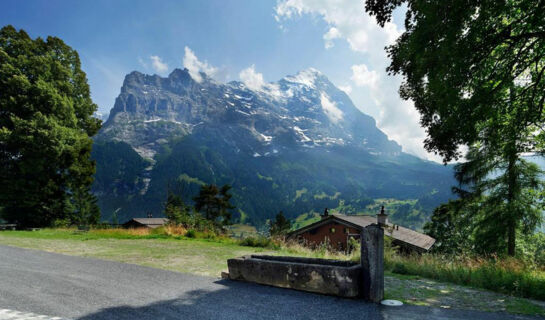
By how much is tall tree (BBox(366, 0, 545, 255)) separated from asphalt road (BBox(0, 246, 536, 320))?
5.26 m

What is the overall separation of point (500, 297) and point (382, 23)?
8.40 m

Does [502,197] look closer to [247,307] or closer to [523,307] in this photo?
[523,307]

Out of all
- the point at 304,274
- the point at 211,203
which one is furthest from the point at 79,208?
the point at 211,203

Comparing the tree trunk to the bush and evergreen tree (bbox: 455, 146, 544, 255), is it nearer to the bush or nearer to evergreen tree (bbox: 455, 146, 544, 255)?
evergreen tree (bbox: 455, 146, 544, 255)

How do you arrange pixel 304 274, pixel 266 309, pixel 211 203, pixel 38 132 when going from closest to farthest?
pixel 266 309 → pixel 304 274 → pixel 38 132 → pixel 211 203

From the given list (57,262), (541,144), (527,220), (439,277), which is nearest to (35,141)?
(57,262)

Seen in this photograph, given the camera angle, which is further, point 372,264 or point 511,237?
point 511,237

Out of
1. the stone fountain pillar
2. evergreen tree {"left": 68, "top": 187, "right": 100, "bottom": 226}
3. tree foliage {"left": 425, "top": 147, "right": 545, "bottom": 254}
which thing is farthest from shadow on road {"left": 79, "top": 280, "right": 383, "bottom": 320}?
evergreen tree {"left": 68, "top": 187, "right": 100, "bottom": 226}

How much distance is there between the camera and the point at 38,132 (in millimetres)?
19281

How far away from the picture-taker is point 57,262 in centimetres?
802

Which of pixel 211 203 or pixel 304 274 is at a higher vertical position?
pixel 211 203

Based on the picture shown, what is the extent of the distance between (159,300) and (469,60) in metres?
8.96

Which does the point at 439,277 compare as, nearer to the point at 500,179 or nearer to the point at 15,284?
the point at 15,284

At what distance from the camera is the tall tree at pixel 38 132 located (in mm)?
19625
